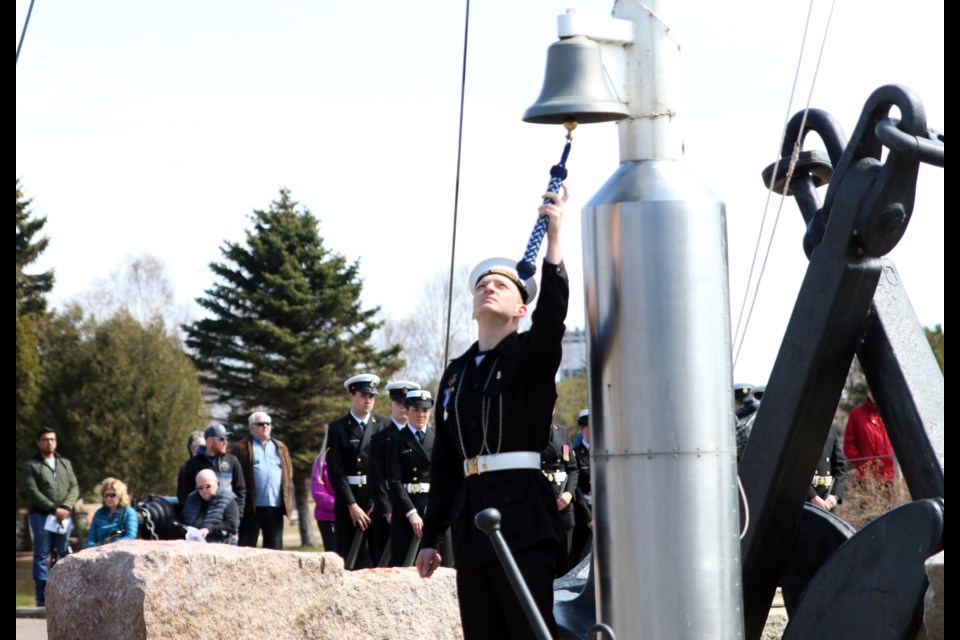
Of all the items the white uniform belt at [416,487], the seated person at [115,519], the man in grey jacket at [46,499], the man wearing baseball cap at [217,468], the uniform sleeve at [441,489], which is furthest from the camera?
the man in grey jacket at [46,499]

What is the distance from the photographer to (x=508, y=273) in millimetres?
4582

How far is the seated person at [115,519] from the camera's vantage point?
448 inches

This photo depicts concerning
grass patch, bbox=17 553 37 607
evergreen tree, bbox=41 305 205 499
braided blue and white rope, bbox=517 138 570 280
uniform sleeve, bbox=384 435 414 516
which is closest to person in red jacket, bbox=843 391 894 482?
uniform sleeve, bbox=384 435 414 516

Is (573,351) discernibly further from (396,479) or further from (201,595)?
(201,595)

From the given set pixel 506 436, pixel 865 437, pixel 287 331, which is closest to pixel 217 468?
pixel 865 437

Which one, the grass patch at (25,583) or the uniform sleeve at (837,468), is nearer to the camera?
the uniform sleeve at (837,468)

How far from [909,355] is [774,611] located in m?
2.25

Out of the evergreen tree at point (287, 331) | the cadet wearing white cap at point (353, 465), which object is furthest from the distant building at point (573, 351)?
the cadet wearing white cap at point (353, 465)

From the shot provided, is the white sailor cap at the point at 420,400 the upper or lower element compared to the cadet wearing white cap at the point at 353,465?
upper

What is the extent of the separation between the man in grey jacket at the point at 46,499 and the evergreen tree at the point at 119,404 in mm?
16147

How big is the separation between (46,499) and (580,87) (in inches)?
418

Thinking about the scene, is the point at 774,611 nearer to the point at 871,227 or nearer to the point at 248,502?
the point at 871,227

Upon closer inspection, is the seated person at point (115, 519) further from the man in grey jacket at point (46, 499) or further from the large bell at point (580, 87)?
the large bell at point (580, 87)

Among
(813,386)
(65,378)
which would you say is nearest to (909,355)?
(813,386)
